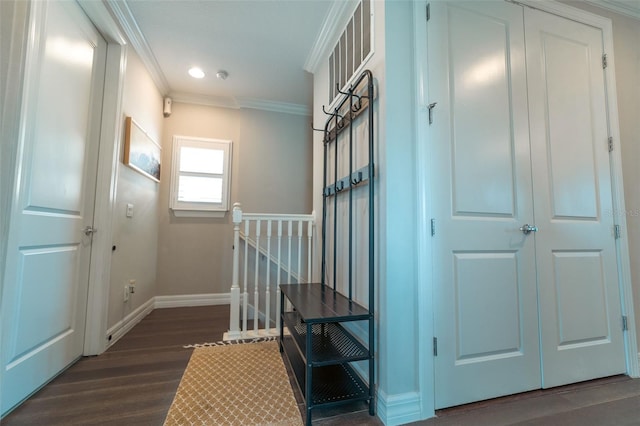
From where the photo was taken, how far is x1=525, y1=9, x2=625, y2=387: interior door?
155 cm

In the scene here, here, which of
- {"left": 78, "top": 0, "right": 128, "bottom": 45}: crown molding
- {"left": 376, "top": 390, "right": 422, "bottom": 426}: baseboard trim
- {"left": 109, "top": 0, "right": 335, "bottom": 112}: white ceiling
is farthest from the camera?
Result: {"left": 109, "top": 0, "right": 335, "bottom": 112}: white ceiling

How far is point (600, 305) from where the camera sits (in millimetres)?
1646

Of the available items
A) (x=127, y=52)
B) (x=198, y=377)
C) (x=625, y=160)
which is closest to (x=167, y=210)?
(x=127, y=52)

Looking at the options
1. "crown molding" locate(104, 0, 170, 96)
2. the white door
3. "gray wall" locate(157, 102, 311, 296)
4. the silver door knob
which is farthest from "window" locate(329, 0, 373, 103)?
the white door

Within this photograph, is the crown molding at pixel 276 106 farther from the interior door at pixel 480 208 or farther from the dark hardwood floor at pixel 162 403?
the dark hardwood floor at pixel 162 403

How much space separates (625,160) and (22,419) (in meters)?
3.76

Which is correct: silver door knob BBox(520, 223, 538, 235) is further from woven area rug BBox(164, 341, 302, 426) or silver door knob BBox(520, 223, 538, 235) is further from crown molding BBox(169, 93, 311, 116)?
crown molding BBox(169, 93, 311, 116)

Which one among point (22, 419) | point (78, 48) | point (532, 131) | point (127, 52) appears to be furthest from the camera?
point (127, 52)

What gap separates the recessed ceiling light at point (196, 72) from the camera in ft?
9.09

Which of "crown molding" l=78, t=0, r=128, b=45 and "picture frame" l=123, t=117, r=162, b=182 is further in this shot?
"picture frame" l=123, t=117, r=162, b=182

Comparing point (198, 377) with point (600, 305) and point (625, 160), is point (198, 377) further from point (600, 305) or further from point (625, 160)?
point (625, 160)

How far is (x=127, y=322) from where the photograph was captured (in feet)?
7.75

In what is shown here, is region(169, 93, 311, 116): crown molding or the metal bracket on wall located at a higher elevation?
region(169, 93, 311, 116): crown molding

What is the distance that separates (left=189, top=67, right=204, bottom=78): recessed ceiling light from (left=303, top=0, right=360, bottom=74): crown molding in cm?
112
